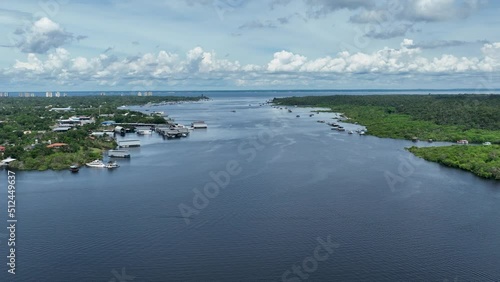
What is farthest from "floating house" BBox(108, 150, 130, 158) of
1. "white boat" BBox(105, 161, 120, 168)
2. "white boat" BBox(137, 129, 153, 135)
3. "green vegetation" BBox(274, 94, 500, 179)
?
"green vegetation" BBox(274, 94, 500, 179)

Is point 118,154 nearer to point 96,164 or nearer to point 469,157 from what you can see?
point 96,164

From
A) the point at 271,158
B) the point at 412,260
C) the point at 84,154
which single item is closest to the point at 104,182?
the point at 84,154

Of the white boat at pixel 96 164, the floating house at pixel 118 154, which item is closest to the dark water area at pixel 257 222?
the white boat at pixel 96 164

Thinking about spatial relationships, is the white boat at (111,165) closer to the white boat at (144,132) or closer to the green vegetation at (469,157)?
the white boat at (144,132)

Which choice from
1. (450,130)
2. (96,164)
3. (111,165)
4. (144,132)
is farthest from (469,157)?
(144,132)

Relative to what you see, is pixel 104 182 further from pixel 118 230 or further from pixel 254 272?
pixel 254 272
